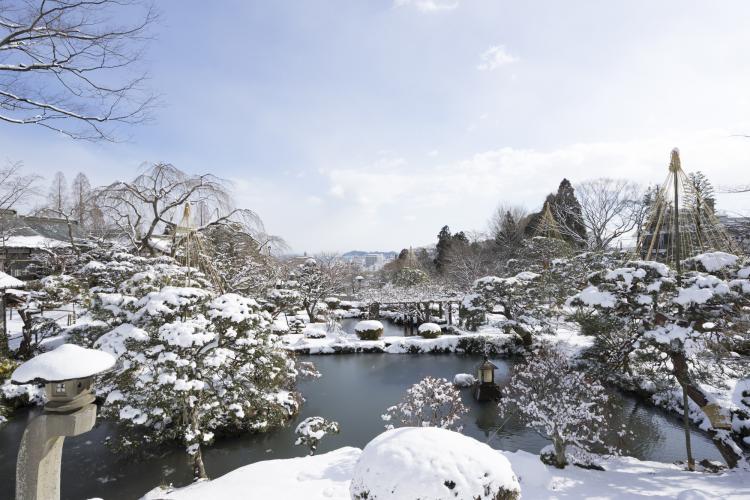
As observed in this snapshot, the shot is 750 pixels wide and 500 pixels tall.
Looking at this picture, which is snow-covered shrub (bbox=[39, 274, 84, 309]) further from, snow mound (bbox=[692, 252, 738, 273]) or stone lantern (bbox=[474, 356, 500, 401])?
snow mound (bbox=[692, 252, 738, 273])

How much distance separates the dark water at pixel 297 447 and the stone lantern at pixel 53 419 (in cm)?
364

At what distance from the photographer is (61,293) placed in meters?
9.98

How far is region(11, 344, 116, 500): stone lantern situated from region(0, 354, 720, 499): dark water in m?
3.64

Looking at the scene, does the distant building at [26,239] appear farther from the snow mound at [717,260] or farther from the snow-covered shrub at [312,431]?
the snow mound at [717,260]

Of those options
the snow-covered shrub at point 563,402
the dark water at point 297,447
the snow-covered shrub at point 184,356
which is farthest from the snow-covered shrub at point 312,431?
the snow-covered shrub at point 563,402

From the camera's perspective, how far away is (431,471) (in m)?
2.65

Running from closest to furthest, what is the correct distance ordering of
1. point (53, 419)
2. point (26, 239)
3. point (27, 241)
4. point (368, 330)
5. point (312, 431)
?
point (53, 419), point (312, 431), point (368, 330), point (27, 241), point (26, 239)

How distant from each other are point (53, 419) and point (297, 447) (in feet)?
17.6

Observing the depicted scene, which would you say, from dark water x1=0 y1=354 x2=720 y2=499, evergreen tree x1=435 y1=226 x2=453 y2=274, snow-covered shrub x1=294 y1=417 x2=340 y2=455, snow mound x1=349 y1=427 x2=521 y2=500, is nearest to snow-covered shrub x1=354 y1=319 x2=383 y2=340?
dark water x1=0 y1=354 x2=720 y2=499

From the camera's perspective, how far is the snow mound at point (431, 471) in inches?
103

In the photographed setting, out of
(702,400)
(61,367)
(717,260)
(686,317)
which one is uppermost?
(717,260)

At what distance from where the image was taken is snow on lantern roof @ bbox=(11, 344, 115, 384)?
8.71 feet

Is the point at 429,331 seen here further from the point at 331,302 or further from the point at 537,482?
the point at 537,482

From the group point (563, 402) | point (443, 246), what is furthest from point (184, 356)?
point (443, 246)
